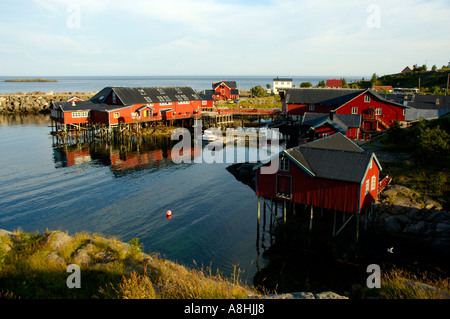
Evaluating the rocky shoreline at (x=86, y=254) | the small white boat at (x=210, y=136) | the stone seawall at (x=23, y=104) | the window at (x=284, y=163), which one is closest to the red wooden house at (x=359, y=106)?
the small white boat at (x=210, y=136)

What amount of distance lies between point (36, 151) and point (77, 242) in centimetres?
3838

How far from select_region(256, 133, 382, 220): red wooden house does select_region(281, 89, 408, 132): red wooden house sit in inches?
1121

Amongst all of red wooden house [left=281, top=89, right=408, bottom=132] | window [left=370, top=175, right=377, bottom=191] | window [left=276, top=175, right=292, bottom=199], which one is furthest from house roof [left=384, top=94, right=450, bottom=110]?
window [left=276, top=175, right=292, bottom=199]

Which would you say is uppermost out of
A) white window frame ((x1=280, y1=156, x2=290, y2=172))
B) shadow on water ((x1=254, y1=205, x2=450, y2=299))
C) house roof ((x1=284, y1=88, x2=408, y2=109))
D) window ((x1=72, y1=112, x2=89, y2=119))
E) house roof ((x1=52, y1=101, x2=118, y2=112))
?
house roof ((x1=284, y1=88, x2=408, y2=109))

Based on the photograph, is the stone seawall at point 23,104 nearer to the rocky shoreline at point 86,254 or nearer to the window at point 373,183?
the rocky shoreline at point 86,254

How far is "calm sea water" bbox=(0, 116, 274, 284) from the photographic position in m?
24.6

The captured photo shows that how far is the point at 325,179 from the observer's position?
22.7 meters

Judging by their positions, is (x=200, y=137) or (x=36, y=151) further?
(x=200, y=137)

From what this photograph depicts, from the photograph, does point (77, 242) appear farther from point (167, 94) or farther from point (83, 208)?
point (167, 94)

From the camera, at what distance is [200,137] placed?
216 ft

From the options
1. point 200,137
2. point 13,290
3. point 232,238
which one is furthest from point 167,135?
point 13,290

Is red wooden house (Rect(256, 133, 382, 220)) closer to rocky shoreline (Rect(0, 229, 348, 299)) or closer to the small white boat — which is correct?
rocky shoreline (Rect(0, 229, 348, 299))
